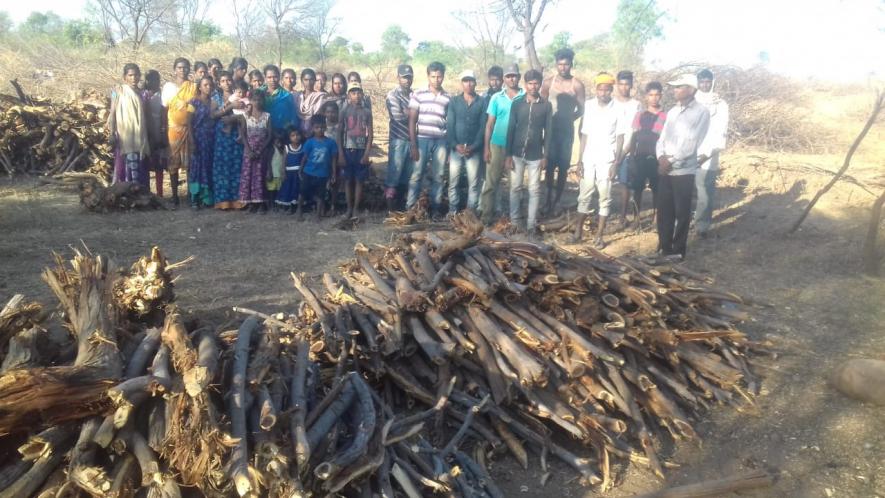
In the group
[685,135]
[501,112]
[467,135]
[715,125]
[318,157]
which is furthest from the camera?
[318,157]

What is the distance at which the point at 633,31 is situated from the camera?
26500mm

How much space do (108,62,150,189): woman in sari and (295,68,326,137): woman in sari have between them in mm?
2170

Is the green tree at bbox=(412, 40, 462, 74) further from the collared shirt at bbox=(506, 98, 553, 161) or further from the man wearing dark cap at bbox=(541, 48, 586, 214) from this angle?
the collared shirt at bbox=(506, 98, 553, 161)

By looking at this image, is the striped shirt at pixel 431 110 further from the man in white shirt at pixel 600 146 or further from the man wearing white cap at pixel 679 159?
the man wearing white cap at pixel 679 159

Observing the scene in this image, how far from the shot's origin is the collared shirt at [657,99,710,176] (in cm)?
615

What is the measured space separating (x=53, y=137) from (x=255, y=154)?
15.5ft

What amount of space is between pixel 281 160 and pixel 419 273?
5.00 metres

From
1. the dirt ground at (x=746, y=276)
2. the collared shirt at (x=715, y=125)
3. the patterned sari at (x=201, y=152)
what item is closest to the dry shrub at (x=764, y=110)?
the dirt ground at (x=746, y=276)

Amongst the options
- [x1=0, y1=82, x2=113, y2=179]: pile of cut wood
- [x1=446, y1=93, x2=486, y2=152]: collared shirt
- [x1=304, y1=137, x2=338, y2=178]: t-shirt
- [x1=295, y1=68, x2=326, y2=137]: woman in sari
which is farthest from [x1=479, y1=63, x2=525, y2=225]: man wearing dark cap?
[x1=0, y1=82, x2=113, y2=179]: pile of cut wood

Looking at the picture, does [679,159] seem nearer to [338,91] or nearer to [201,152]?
[338,91]

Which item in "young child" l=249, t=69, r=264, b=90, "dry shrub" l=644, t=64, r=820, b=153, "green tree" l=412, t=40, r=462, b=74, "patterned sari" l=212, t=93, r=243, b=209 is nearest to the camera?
"patterned sari" l=212, t=93, r=243, b=209

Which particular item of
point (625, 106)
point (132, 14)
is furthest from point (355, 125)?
point (132, 14)

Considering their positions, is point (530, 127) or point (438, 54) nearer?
point (530, 127)

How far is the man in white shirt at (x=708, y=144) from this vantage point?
7.19m
